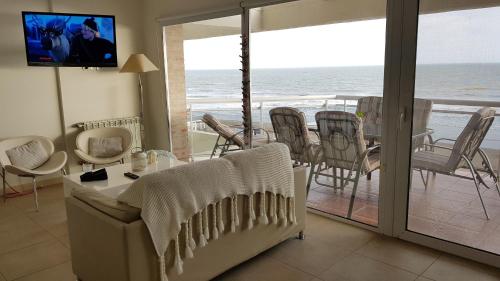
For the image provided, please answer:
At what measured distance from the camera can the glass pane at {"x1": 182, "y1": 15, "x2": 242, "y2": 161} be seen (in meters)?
4.54

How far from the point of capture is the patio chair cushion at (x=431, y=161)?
290 centimetres

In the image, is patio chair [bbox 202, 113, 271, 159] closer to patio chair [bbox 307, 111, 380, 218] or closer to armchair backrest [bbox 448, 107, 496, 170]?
patio chair [bbox 307, 111, 380, 218]

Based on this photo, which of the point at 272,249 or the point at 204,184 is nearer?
the point at 204,184

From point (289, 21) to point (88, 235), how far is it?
323cm

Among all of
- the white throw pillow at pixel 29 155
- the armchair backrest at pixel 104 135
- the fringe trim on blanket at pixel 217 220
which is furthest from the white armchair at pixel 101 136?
the fringe trim on blanket at pixel 217 220

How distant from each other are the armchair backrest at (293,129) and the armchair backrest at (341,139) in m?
0.21

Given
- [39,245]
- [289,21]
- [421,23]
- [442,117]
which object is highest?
[289,21]

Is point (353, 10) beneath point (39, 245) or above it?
above

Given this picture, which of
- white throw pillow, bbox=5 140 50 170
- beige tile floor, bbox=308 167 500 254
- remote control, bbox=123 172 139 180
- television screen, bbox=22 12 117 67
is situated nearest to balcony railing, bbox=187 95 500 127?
beige tile floor, bbox=308 167 500 254

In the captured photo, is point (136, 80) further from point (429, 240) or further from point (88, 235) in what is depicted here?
point (429, 240)

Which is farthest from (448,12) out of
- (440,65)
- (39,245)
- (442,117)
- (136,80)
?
(136,80)

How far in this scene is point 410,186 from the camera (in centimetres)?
304

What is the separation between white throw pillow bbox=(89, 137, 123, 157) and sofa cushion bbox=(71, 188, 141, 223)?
8.41 ft

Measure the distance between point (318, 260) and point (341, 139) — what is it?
114cm
